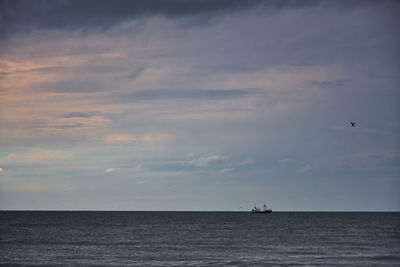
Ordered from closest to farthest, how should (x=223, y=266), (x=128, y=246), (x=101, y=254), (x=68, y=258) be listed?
1. (x=223, y=266)
2. (x=68, y=258)
3. (x=101, y=254)
4. (x=128, y=246)

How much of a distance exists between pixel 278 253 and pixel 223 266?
1447cm

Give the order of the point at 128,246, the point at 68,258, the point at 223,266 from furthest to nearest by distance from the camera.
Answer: the point at 128,246 < the point at 68,258 < the point at 223,266

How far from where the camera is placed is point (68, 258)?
58156 millimetres

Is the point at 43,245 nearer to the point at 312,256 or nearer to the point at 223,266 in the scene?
the point at 223,266

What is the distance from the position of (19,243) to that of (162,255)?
28221mm

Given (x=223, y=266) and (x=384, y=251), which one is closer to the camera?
(x=223, y=266)

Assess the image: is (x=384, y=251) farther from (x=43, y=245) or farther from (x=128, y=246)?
(x=43, y=245)

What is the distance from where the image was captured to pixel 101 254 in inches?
2451

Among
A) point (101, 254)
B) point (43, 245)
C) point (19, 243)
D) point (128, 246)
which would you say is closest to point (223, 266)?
point (101, 254)

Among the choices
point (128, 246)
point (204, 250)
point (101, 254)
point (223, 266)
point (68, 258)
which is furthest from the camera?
point (128, 246)

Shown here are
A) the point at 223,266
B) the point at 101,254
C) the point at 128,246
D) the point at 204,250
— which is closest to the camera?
the point at 223,266

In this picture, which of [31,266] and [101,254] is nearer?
[31,266]

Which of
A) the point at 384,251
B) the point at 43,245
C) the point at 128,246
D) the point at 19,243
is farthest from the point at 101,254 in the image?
the point at 384,251

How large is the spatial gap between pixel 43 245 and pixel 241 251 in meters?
30.3
